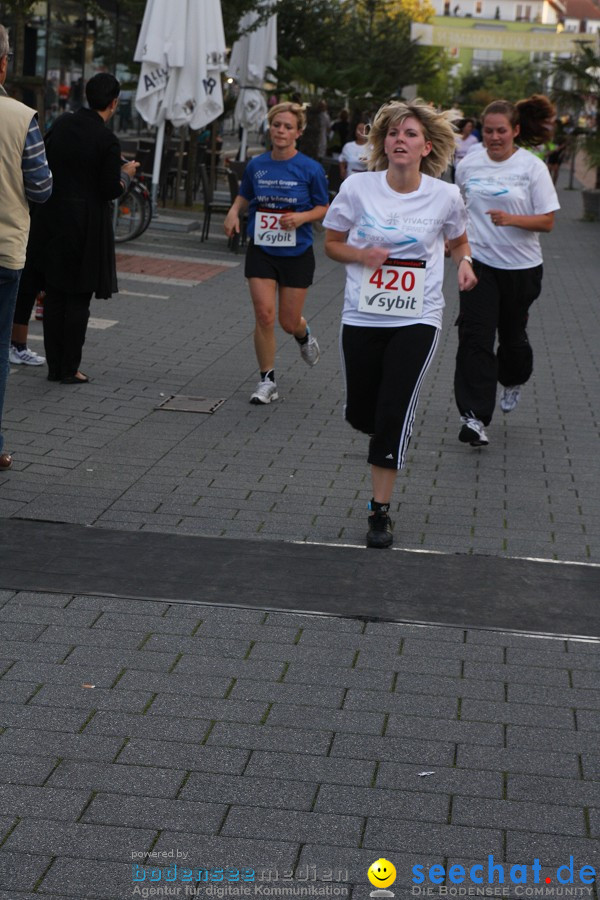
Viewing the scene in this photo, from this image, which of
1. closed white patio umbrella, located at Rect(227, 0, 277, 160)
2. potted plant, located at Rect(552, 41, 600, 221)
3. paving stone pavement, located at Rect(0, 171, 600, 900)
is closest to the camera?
paving stone pavement, located at Rect(0, 171, 600, 900)

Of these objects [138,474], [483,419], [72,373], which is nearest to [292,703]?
[138,474]

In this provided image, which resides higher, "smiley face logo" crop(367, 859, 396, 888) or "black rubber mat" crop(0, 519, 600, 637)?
"smiley face logo" crop(367, 859, 396, 888)

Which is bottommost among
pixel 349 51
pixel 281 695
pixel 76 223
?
pixel 281 695

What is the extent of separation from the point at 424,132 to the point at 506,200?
6.16 ft

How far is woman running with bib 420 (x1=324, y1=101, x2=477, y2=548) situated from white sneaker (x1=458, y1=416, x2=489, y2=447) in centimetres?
183

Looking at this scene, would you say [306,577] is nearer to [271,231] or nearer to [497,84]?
[271,231]

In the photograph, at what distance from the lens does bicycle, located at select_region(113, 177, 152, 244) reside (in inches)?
645

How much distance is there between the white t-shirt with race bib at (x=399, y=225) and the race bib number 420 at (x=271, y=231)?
2.68 m

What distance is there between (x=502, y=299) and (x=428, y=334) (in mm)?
2171

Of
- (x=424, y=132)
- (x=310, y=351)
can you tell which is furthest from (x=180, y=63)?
(x=424, y=132)

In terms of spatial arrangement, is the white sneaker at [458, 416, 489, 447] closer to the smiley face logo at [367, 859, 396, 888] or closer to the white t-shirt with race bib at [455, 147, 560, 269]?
the white t-shirt with race bib at [455, 147, 560, 269]

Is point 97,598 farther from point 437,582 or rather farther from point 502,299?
point 502,299

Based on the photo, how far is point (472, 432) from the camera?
7852 millimetres

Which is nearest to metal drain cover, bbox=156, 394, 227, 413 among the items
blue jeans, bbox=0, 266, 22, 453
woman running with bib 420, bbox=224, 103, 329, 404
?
woman running with bib 420, bbox=224, 103, 329, 404
